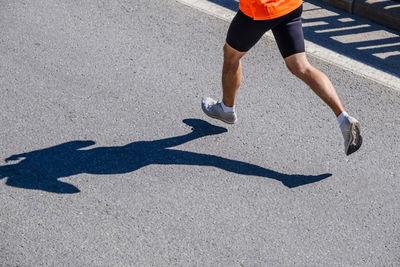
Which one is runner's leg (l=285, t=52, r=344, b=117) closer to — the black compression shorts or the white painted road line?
the black compression shorts

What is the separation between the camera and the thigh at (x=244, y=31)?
4254mm

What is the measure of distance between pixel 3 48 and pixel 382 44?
11.2ft

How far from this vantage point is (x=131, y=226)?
13.1 ft

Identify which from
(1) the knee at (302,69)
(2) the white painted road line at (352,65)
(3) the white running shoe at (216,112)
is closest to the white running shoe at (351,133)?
(1) the knee at (302,69)

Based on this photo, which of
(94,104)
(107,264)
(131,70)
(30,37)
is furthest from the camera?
(30,37)

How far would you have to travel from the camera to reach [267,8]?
4082 millimetres

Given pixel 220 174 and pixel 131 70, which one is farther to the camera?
pixel 131 70

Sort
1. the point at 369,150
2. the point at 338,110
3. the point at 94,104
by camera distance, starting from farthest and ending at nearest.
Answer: the point at 94,104 < the point at 369,150 < the point at 338,110

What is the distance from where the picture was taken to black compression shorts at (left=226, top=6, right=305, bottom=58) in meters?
4.25

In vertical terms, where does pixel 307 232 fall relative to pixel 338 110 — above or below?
below

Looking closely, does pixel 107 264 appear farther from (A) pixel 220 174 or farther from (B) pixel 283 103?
(B) pixel 283 103

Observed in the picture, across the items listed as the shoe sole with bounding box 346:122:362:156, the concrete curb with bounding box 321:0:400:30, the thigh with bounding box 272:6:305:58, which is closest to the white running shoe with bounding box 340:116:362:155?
the shoe sole with bounding box 346:122:362:156

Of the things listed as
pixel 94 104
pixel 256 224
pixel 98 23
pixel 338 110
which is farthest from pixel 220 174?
pixel 98 23

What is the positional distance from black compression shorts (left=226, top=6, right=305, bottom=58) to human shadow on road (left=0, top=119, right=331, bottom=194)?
2.70 feet
